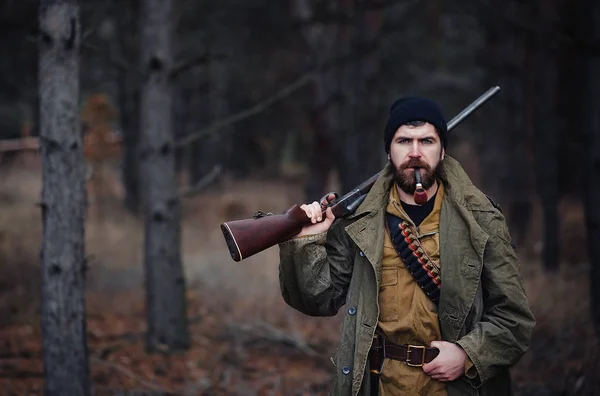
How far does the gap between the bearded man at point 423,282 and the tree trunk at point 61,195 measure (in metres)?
A: 2.21

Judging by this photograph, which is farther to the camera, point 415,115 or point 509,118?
point 509,118

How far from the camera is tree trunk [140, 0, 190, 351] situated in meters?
7.70

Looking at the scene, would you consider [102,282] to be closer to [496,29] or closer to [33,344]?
[33,344]

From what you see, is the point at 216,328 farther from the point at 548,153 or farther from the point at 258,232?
the point at 548,153

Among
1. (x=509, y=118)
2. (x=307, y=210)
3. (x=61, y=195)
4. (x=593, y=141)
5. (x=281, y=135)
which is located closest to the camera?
(x=307, y=210)

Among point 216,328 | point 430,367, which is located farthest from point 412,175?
point 216,328

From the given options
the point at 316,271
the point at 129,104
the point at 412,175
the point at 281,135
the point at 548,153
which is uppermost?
the point at 281,135

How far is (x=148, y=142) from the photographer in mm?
7707

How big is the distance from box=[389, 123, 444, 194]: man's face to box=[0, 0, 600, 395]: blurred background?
316 centimetres

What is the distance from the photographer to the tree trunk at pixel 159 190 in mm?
7699

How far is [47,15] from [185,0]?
11.5m

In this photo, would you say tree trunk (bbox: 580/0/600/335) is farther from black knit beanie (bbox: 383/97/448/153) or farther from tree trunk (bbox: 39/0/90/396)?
tree trunk (bbox: 39/0/90/396)

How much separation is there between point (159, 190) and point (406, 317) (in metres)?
4.52

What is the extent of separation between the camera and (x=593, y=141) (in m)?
7.96
